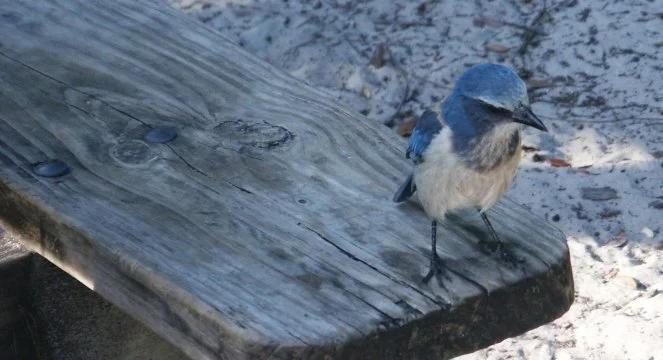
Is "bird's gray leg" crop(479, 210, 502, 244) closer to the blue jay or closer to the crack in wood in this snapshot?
the blue jay

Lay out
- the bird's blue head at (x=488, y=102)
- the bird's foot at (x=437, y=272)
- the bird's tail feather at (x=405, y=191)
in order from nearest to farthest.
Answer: the bird's foot at (x=437, y=272)
the bird's blue head at (x=488, y=102)
the bird's tail feather at (x=405, y=191)

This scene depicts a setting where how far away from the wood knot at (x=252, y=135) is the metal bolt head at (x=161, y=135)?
0.12 meters

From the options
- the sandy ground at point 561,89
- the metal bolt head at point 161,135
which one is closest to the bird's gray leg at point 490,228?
the metal bolt head at point 161,135

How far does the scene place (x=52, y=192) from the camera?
268 centimetres

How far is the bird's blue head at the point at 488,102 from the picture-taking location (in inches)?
104

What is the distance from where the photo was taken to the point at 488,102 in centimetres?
267

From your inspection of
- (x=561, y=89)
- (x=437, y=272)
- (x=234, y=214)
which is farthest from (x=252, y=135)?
(x=561, y=89)

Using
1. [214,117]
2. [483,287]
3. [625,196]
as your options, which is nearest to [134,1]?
[214,117]

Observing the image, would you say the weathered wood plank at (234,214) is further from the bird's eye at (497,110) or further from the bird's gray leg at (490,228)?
the bird's eye at (497,110)

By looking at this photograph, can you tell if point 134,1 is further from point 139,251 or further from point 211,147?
point 139,251

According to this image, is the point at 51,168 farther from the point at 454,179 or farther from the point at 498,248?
the point at 498,248

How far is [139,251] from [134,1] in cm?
162

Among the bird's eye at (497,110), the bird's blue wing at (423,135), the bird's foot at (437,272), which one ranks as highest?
the bird's eye at (497,110)

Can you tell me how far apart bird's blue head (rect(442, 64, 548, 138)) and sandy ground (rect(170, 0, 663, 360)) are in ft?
5.71
